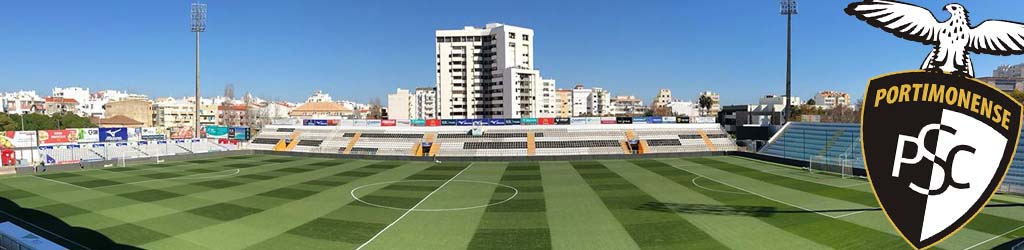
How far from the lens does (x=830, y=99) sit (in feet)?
562

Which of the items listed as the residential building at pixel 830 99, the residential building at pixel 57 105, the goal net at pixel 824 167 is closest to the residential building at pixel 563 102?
the residential building at pixel 830 99

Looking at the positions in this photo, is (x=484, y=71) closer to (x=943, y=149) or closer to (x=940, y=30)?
(x=940, y=30)

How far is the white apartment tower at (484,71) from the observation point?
96.1m

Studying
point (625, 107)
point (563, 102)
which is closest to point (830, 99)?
point (625, 107)

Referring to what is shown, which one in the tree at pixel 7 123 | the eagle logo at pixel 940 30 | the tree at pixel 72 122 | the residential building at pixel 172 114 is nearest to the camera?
the eagle logo at pixel 940 30

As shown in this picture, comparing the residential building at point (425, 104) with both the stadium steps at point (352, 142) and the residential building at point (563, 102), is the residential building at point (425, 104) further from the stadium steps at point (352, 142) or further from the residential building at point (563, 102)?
the stadium steps at point (352, 142)

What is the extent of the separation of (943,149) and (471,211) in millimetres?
18573

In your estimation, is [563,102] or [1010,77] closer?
[1010,77]

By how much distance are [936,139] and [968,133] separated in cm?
35

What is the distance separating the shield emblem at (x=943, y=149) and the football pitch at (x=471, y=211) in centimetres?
1075

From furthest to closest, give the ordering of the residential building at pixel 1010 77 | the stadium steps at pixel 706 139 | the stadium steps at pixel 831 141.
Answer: the residential building at pixel 1010 77, the stadium steps at pixel 706 139, the stadium steps at pixel 831 141

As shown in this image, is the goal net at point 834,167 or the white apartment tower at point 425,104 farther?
the white apartment tower at point 425,104

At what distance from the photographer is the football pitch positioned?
16.6m

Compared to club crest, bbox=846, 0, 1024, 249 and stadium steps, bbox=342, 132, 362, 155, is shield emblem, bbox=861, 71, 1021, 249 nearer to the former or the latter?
club crest, bbox=846, 0, 1024, 249
